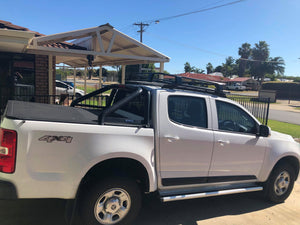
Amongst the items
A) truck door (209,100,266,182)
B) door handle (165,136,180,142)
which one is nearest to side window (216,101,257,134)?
truck door (209,100,266,182)

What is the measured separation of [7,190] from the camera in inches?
93.8

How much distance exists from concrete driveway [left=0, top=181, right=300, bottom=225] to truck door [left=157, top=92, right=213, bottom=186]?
0.59 meters

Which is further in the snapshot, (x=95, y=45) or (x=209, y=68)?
(x=209, y=68)

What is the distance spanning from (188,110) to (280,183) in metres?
2.19

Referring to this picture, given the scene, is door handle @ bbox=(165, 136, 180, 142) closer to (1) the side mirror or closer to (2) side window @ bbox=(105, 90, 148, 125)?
(2) side window @ bbox=(105, 90, 148, 125)

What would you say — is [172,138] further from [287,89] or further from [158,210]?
[287,89]

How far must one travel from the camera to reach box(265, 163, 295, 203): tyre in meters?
4.05

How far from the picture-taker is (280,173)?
4.10 m

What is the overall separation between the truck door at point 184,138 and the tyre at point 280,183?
1396 millimetres

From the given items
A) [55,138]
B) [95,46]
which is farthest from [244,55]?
[55,138]

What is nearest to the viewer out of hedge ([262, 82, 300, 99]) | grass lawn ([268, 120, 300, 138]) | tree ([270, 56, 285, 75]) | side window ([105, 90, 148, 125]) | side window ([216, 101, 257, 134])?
side window ([105, 90, 148, 125])

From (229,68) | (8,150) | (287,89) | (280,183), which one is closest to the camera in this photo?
(8,150)

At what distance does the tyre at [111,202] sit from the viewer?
2738 millimetres

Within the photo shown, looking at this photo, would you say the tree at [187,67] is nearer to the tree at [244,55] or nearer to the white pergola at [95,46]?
the tree at [244,55]
